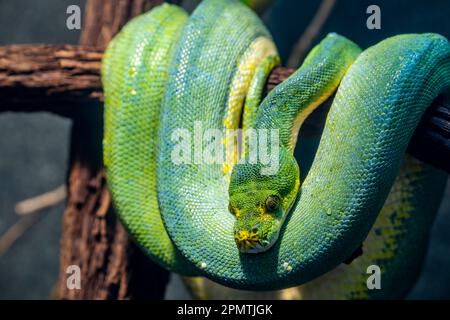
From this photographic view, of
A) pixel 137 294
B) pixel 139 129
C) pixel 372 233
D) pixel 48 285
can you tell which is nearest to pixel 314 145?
pixel 372 233

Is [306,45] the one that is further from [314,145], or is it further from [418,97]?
[418,97]

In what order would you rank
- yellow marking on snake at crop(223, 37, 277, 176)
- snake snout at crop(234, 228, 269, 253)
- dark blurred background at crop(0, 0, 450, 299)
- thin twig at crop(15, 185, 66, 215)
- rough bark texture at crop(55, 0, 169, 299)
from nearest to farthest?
snake snout at crop(234, 228, 269, 253) < yellow marking on snake at crop(223, 37, 277, 176) < rough bark texture at crop(55, 0, 169, 299) < thin twig at crop(15, 185, 66, 215) < dark blurred background at crop(0, 0, 450, 299)

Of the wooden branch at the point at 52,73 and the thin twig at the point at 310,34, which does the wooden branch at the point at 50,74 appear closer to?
the wooden branch at the point at 52,73

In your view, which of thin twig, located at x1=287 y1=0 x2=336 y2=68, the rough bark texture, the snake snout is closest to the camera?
the snake snout

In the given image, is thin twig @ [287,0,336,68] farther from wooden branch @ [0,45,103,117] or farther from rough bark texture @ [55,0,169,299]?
wooden branch @ [0,45,103,117]

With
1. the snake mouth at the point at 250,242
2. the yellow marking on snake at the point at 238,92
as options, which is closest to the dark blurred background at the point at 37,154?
the yellow marking on snake at the point at 238,92

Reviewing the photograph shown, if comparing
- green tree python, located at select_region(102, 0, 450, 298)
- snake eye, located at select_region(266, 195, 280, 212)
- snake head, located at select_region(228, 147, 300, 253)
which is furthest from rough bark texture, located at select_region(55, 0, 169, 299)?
snake eye, located at select_region(266, 195, 280, 212)

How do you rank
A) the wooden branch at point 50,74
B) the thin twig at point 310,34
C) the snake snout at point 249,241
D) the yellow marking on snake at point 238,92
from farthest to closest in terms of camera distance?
the thin twig at point 310,34, the wooden branch at point 50,74, the yellow marking on snake at point 238,92, the snake snout at point 249,241

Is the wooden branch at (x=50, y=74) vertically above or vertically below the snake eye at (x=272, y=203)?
above
